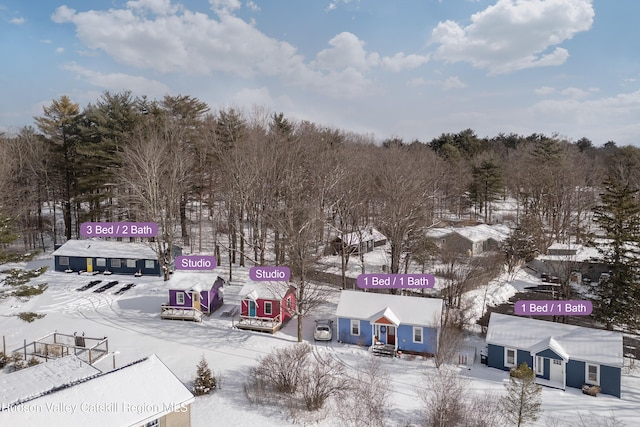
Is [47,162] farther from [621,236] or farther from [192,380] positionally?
[621,236]

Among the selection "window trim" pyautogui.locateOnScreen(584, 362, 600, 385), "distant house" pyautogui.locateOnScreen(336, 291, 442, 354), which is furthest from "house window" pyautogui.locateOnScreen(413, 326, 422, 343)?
"window trim" pyautogui.locateOnScreen(584, 362, 600, 385)

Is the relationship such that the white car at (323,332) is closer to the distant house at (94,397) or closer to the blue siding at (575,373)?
the distant house at (94,397)

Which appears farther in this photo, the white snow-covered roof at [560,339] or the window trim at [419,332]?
the window trim at [419,332]

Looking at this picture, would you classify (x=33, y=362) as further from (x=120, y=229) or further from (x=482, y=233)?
(x=482, y=233)

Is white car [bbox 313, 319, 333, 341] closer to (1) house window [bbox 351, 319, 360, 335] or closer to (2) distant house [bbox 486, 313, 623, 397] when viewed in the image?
(1) house window [bbox 351, 319, 360, 335]

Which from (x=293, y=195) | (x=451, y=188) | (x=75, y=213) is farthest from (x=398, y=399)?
(x=451, y=188)

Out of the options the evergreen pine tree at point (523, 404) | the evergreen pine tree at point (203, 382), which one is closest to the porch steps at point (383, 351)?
the evergreen pine tree at point (523, 404)
